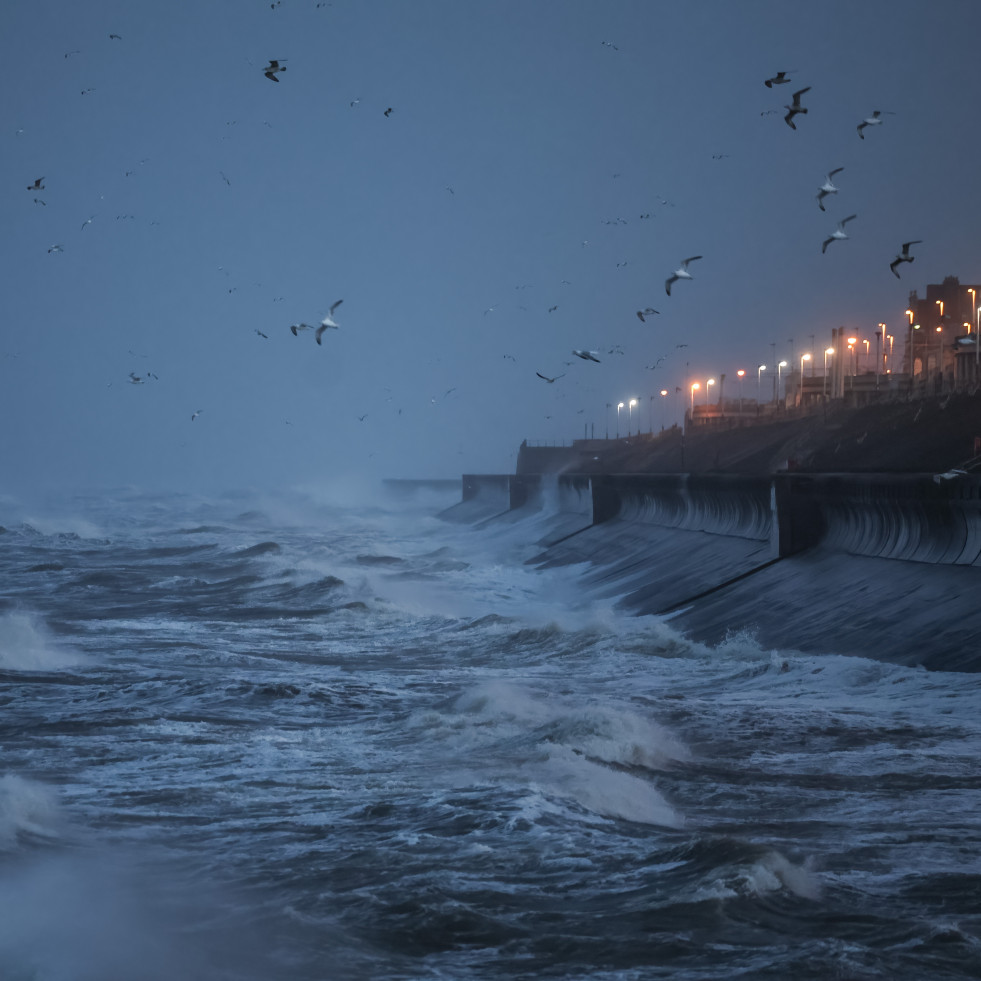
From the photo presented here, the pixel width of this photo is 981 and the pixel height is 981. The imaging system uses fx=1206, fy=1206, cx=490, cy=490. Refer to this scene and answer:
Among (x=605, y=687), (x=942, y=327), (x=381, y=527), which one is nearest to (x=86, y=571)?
(x=605, y=687)

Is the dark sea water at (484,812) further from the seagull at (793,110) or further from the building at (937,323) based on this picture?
the building at (937,323)

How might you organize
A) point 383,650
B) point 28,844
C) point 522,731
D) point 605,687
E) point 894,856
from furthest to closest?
point 383,650 → point 605,687 → point 522,731 → point 28,844 → point 894,856

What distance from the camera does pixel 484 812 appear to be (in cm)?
1110

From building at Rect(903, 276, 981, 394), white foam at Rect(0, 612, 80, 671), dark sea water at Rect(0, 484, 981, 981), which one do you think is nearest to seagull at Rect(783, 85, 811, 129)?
dark sea water at Rect(0, 484, 981, 981)

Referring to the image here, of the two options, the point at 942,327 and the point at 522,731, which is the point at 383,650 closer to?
the point at 522,731

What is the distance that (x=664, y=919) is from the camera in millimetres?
8500

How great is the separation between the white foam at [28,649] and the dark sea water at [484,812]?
104 mm

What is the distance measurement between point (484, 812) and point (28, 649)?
13391 mm

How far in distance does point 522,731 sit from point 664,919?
6298 mm

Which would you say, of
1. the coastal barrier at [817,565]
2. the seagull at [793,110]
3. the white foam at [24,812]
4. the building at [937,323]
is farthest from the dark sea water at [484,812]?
the building at [937,323]

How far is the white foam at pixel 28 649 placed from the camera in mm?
20297

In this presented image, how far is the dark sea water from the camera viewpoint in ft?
26.6

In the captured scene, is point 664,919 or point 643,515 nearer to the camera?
point 664,919

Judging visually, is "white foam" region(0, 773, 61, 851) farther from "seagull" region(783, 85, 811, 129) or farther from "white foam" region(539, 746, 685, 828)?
"seagull" region(783, 85, 811, 129)
